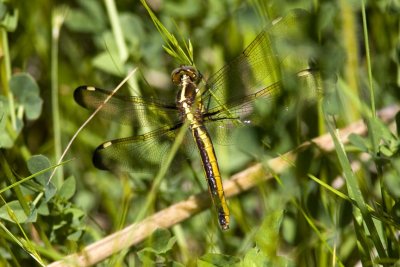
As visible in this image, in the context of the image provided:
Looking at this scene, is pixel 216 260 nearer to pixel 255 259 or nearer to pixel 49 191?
pixel 255 259

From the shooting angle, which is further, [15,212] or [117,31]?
[117,31]

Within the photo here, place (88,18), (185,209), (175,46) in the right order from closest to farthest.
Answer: (175,46) < (185,209) < (88,18)

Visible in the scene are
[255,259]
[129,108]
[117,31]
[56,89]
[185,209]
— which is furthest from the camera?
[117,31]

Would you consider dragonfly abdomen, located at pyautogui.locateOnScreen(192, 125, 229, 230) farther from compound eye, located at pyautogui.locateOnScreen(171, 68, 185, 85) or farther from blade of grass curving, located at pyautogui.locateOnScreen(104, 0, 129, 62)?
blade of grass curving, located at pyautogui.locateOnScreen(104, 0, 129, 62)

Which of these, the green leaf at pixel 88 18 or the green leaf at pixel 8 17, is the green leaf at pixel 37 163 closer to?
the green leaf at pixel 8 17

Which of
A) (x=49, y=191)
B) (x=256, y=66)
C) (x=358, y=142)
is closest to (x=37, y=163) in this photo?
(x=49, y=191)

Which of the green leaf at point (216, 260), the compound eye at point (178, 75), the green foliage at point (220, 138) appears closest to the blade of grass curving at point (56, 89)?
the green foliage at point (220, 138)
